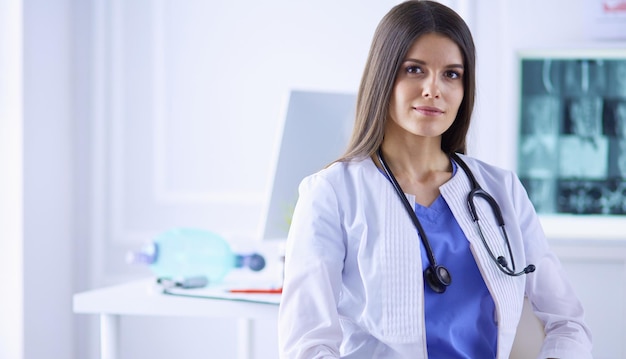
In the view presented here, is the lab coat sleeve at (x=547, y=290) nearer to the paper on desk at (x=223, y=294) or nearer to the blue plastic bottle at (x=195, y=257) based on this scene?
the paper on desk at (x=223, y=294)

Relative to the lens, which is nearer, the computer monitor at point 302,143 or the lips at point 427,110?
the lips at point 427,110

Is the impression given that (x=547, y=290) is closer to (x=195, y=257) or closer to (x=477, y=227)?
(x=477, y=227)

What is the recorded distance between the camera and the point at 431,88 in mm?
1283

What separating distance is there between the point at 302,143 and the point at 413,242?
0.69 metres

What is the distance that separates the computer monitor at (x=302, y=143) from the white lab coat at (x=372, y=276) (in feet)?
1.70

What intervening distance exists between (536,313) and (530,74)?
1236 millimetres

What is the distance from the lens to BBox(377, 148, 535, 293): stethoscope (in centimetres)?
123

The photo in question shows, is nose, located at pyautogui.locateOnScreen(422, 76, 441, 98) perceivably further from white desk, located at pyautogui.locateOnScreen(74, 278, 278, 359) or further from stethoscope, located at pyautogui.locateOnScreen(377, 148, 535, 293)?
white desk, located at pyautogui.locateOnScreen(74, 278, 278, 359)

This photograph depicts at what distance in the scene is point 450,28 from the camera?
1.31 meters

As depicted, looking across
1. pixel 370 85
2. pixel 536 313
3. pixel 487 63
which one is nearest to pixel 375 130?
pixel 370 85

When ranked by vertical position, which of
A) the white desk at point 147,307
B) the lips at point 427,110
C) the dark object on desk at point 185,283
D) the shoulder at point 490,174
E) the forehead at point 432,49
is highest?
the forehead at point 432,49

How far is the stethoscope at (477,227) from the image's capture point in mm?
1233
